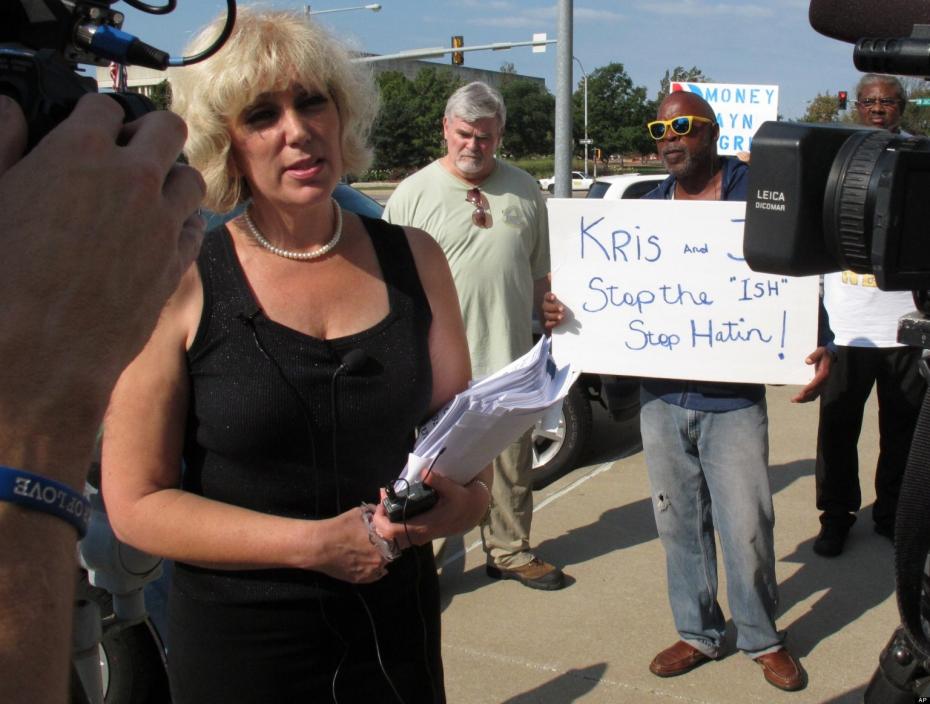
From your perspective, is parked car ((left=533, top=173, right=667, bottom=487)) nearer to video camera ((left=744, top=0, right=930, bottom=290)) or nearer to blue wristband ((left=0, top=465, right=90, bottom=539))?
video camera ((left=744, top=0, right=930, bottom=290))

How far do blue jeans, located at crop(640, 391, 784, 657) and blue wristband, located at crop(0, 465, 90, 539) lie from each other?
9.26 feet

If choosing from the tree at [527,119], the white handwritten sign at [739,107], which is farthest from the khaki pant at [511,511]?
the tree at [527,119]

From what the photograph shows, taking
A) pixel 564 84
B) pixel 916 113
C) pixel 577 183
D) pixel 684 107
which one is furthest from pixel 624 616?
pixel 577 183

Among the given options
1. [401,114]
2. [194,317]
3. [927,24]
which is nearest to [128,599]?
[194,317]

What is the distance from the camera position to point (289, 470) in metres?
1.77

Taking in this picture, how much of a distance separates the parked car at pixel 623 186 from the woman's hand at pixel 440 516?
20.1 ft

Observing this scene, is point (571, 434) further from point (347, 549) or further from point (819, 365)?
point (347, 549)

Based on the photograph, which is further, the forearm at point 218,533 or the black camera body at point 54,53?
the forearm at point 218,533

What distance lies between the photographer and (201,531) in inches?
65.6

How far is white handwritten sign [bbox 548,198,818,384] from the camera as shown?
3.35 m

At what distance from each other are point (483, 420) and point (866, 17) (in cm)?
95

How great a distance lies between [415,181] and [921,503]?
9.77ft

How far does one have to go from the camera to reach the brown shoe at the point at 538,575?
14.0 feet

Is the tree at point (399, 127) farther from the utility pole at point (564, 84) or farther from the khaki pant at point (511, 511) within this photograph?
the khaki pant at point (511, 511)
